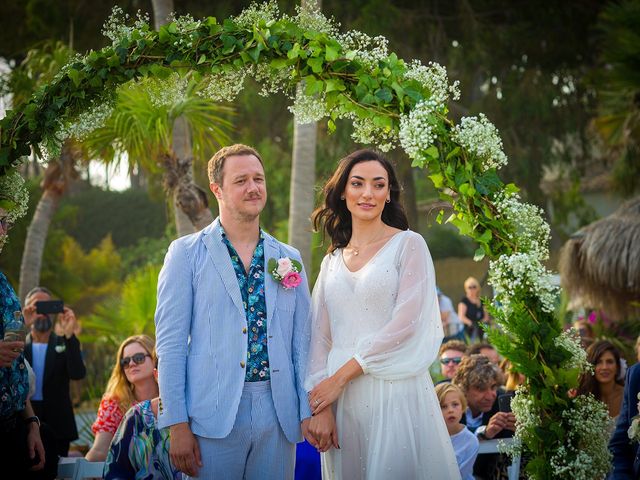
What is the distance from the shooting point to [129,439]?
577 centimetres

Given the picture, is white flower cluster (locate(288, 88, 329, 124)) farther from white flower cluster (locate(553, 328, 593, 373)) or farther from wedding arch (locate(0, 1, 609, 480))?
white flower cluster (locate(553, 328, 593, 373))

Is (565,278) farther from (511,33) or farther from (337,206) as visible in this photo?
(337,206)

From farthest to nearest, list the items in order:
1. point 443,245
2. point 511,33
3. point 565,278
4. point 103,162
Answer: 1. point 443,245
2. point 511,33
3. point 565,278
4. point 103,162

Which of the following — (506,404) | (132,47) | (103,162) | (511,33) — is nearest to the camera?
(132,47)

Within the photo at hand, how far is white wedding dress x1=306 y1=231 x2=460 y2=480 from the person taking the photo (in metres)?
4.85

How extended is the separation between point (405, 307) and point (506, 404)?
2.48 metres

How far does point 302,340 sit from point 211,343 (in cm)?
56

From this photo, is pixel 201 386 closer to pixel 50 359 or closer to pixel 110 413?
pixel 110 413

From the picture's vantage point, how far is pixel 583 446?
4867mm

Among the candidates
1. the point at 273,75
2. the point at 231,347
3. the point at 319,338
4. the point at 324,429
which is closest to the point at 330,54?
the point at 273,75

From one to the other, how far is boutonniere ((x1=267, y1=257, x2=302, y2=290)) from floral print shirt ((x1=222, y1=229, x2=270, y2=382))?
7 cm

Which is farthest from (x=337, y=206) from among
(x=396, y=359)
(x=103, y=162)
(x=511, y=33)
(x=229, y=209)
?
(x=511, y=33)

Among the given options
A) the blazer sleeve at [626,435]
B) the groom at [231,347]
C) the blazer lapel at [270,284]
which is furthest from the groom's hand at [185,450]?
the blazer sleeve at [626,435]

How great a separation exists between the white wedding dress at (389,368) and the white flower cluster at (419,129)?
45 centimetres
